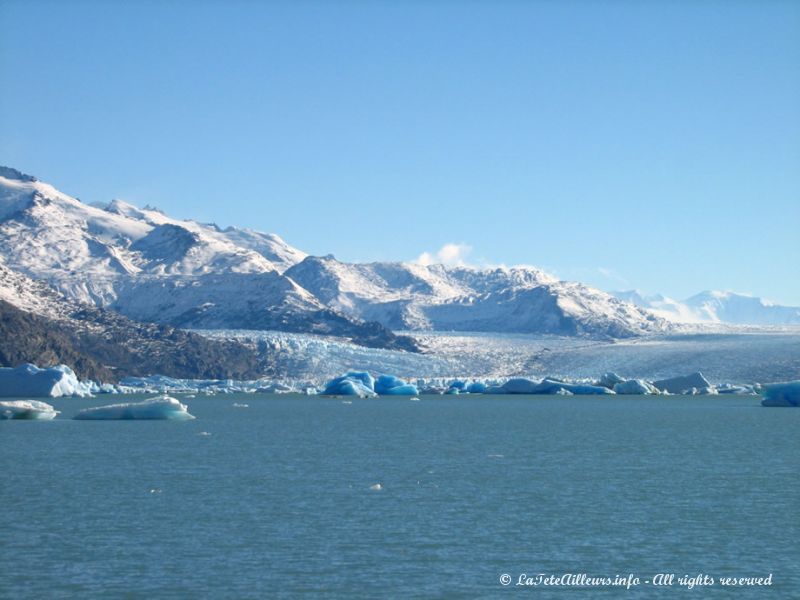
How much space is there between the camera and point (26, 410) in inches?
2945

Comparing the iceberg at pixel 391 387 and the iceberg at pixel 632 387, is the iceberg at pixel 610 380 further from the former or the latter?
the iceberg at pixel 391 387

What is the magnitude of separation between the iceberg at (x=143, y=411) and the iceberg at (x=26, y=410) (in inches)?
109

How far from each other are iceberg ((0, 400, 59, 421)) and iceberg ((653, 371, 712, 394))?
83.9m

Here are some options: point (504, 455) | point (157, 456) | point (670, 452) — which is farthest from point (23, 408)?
point (670, 452)

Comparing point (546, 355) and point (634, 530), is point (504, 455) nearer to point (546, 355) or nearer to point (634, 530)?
point (634, 530)

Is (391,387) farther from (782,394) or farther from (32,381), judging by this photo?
(782,394)

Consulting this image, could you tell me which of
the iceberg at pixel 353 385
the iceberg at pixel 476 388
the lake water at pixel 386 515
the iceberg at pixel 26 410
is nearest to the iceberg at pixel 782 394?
the lake water at pixel 386 515

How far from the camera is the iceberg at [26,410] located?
74.2 m

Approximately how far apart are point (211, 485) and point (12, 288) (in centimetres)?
16051

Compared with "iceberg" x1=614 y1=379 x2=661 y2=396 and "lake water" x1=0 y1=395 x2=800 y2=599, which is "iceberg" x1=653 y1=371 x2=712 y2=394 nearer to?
"iceberg" x1=614 y1=379 x2=661 y2=396

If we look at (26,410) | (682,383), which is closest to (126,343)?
(682,383)

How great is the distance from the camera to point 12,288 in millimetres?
188125

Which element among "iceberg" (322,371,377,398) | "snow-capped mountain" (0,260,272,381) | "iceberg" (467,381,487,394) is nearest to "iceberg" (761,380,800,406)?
"iceberg" (467,381,487,394)

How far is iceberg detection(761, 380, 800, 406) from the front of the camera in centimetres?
10312
